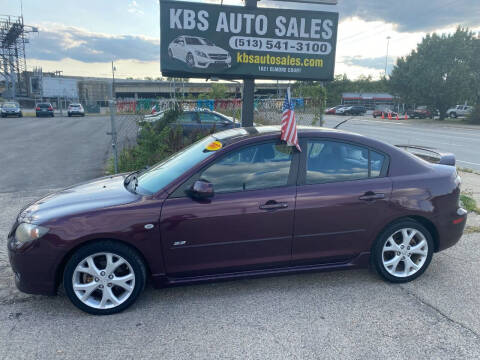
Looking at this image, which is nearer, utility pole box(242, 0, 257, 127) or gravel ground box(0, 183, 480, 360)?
gravel ground box(0, 183, 480, 360)

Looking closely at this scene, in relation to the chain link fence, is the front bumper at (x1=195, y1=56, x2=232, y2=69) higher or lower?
higher

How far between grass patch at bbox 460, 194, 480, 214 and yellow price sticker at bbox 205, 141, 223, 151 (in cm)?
450

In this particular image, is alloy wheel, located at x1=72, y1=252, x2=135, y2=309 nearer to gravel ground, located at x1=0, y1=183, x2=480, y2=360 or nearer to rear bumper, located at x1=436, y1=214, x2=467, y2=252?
gravel ground, located at x1=0, y1=183, x2=480, y2=360

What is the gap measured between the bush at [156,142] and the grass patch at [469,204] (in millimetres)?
5738

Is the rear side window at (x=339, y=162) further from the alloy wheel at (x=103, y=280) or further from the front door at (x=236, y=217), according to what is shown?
the alloy wheel at (x=103, y=280)

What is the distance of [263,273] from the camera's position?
11.6 ft

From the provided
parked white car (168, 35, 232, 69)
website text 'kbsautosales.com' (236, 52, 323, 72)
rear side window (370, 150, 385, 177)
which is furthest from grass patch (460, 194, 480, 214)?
parked white car (168, 35, 232, 69)

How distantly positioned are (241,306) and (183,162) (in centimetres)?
148

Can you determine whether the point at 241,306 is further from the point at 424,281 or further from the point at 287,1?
the point at 287,1

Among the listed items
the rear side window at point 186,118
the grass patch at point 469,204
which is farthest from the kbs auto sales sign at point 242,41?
the grass patch at point 469,204

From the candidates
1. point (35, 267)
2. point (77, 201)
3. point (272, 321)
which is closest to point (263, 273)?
point (272, 321)

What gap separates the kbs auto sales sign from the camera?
670 centimetres

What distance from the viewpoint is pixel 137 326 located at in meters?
3.10

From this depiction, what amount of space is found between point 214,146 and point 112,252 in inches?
52.4
